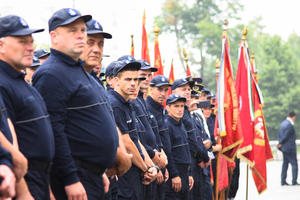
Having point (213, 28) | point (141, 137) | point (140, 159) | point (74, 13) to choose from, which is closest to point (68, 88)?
point (74, 13)

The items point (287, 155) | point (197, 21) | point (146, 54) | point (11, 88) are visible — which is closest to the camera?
point (11, 88)

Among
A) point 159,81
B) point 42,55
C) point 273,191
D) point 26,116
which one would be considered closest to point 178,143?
point 159,81

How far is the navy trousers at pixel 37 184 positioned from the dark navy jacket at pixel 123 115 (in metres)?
2.06

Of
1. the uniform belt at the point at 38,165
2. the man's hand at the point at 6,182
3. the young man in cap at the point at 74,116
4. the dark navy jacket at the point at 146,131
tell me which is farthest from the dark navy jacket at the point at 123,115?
the man's hand at the point at 6,182

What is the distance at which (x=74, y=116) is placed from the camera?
13.2ft

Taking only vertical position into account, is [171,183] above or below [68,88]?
below

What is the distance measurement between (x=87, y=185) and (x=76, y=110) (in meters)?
0.59

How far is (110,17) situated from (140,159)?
13598mm

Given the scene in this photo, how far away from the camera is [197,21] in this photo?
5312cm

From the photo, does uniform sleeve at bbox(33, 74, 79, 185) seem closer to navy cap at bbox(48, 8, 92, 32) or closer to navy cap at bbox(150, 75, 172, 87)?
navy cap at bbox(48, 8, 92, 32)

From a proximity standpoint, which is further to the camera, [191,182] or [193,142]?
[193,142]

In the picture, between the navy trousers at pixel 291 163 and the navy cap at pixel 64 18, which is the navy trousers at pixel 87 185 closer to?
the navy cap at pixel 64 18

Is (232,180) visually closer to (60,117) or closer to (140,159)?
(140,159)

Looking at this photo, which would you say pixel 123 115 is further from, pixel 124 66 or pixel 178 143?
pixel 178 143
